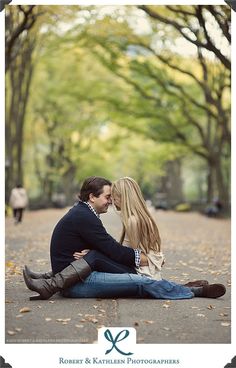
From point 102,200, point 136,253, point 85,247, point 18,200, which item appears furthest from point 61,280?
point 18,200

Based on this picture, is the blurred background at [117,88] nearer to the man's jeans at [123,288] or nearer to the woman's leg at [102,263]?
the woman's leg at [102,263]

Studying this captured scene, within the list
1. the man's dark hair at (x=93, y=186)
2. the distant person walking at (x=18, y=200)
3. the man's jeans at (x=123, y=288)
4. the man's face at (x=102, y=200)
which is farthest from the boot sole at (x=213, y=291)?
the distant person walking at (x=18, y=200)

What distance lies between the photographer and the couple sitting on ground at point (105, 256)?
641 centimetres

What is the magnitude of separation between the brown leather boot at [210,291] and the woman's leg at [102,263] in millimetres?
772

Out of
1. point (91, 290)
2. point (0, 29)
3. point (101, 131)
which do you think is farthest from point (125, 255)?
point (101, 131)

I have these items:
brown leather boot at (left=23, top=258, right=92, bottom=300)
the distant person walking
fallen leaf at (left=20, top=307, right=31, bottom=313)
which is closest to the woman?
brown leather boot at (left=23, top=258, right=92, bottom=300)

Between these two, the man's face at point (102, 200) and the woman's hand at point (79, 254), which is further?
the man's face at point (102, 200)

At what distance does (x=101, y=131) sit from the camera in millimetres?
39375

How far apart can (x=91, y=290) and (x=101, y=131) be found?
33.1 m

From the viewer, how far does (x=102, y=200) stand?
6594 mm

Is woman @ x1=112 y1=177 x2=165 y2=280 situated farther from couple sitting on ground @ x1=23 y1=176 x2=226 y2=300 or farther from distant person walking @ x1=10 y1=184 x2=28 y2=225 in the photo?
distant person walking @ x1=10 y1=184 x2=28 y2=225

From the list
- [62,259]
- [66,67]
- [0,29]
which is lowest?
[62,259]
